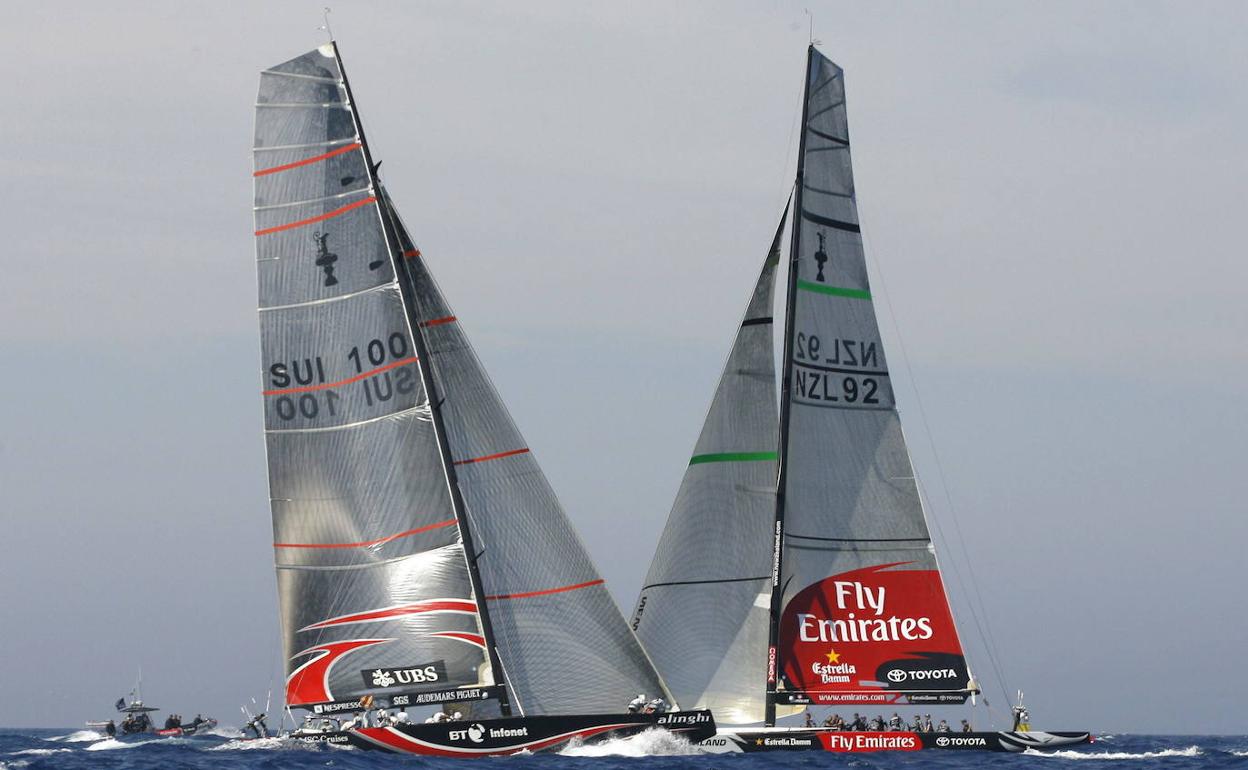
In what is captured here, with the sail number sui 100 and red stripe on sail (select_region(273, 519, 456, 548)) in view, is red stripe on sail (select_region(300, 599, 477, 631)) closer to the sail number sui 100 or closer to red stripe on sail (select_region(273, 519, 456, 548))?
red stripe on sail (select_region(273, 519, 456, 548))

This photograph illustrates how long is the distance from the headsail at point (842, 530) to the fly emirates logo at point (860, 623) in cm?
2

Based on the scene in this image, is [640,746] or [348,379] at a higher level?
[348,379]

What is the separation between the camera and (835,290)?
38.5 m

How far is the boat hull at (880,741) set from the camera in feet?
118

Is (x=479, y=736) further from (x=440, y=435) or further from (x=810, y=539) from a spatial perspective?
(x=810, y=539)

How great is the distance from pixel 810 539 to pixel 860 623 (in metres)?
2.12

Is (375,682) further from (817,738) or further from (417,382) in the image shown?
(817,738)

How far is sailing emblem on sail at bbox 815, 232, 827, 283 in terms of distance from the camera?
126 ft

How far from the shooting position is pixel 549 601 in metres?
35.3

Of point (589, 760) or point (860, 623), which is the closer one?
point (589, 760)

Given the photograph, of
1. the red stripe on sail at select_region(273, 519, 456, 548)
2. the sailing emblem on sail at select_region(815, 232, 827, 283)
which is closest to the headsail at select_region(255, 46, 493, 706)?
the red stripe on sail at select_region(273, 519, 456, 548)

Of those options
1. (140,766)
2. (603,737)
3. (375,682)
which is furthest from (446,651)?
(140,766)

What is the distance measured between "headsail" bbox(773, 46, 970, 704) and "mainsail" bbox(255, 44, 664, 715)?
15.1 feet

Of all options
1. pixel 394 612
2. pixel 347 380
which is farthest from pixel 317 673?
pixel 347 380
